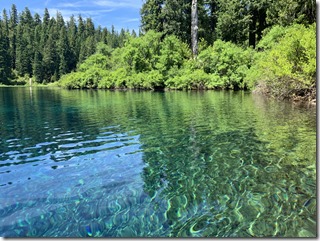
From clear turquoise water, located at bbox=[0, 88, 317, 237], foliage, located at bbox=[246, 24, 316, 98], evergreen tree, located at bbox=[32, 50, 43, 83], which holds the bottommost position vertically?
clear turquoise water, located at bbox=[0, 88, 317, 237]

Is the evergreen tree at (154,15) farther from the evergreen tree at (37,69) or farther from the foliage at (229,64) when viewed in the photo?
the evergreen tree at (37,69)

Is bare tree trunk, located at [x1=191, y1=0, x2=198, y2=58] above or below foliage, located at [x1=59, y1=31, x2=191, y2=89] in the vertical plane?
above

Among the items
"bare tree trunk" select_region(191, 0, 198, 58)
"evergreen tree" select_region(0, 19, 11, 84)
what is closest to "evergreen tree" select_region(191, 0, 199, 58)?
"bare tree trunk" select_region(191, 0, 198, 58)

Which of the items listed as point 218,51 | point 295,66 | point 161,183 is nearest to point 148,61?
point 218,51

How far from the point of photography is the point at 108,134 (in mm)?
11922

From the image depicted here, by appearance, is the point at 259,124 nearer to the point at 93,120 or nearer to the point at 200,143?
the point at 200,143

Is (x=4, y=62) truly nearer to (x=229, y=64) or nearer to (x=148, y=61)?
(x=148, y=61)

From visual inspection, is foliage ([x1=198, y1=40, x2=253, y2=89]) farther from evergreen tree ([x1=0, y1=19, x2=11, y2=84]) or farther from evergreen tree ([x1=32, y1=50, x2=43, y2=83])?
evergreen tree ([x1=0, y1=19, x2=11, y2=84])

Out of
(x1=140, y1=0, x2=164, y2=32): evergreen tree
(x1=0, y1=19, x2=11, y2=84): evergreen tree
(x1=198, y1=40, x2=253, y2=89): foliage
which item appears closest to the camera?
(x1=198, y1=40, x2=253, y2=89): foliage

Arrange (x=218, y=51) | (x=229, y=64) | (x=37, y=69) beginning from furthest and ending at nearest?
(x=37, y=69), (x=218, y=51), (x=229, y=64)

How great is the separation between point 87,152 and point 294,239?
21.8ft

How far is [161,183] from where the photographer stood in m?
6.53

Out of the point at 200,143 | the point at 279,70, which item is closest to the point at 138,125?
the point at 200,143

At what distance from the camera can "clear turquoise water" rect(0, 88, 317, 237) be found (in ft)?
15.6
